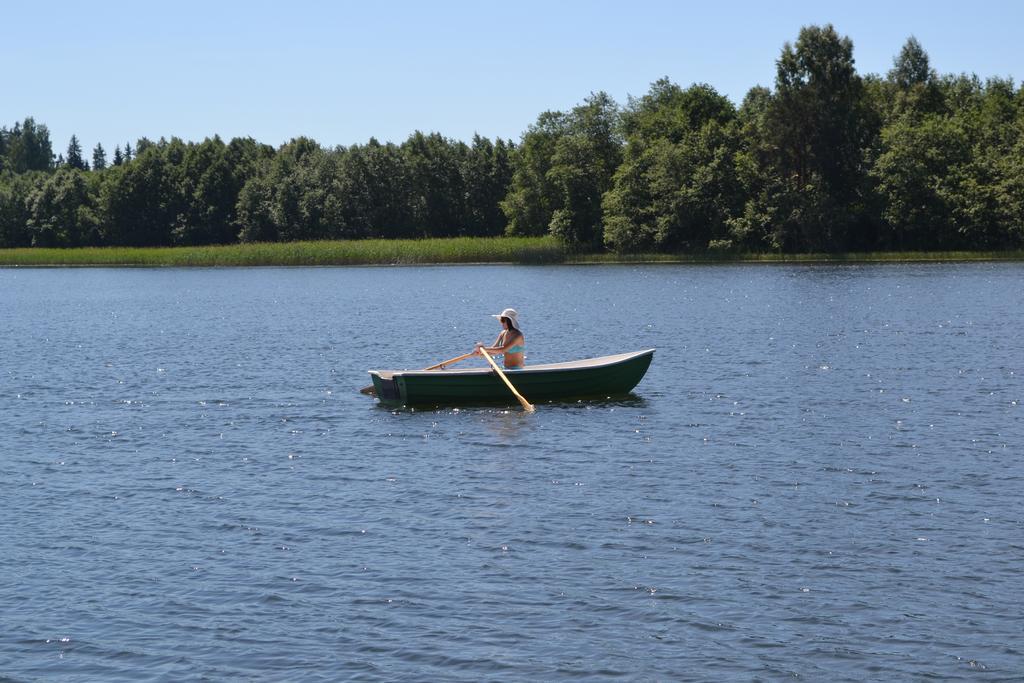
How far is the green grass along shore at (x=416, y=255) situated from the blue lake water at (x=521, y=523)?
192 ft

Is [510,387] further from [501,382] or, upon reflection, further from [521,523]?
[521,523]

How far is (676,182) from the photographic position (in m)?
102

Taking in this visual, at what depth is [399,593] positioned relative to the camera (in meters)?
13.6

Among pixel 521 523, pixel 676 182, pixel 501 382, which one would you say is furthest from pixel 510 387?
pixel 676 182

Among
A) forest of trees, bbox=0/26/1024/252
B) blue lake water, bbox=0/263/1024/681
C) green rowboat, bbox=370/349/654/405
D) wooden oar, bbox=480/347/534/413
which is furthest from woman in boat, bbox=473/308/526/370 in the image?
forest of trees, bbox=0/26/1024/252

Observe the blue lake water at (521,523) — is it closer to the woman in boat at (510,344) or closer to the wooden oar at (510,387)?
the wooden oar at (510,387)

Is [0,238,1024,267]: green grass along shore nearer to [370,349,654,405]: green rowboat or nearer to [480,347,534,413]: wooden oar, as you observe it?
[370,349,654,405]: green rowboat

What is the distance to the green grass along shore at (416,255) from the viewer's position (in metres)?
97.1

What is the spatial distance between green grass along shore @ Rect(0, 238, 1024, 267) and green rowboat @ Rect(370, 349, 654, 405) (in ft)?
232

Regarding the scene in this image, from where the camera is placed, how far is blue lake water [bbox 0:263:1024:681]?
11.9 meters

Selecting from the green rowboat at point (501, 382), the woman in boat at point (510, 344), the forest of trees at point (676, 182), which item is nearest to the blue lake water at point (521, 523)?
the green rowboat at point (501, 382)

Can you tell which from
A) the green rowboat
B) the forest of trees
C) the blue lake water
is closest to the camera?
the blue lake water

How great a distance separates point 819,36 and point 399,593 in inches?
3597

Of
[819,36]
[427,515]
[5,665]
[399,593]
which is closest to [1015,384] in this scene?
[427,515]
